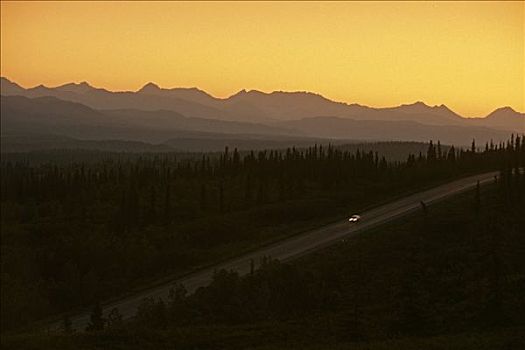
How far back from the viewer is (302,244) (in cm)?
5225

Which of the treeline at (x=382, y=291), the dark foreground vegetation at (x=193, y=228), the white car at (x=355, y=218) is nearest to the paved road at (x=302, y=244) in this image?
the white car at (x=355, y=218)

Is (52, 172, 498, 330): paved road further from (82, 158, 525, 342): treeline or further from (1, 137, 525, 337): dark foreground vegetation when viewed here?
(1, 137, 525, 337): dark foreground vegetation

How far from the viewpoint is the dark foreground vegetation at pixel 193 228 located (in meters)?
37.1

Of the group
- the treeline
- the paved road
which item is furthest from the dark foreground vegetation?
the paved road

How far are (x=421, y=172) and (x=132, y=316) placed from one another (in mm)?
48905

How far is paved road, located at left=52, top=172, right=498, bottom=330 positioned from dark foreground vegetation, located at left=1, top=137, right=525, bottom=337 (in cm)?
297

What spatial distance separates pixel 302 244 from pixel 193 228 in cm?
1447

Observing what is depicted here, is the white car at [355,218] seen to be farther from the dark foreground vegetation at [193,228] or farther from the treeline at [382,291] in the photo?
the treeline at [382,291]

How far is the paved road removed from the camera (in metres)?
43.2

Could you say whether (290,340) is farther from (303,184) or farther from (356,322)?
(303,184)

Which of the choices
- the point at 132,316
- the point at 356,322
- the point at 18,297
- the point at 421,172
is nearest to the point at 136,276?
the point at 18,297

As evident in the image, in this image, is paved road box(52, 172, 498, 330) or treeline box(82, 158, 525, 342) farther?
paved road box(52, 172, 498, 330)

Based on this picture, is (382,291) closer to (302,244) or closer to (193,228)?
(302,244)

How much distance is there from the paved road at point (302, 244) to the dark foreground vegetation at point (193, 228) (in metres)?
2.97
